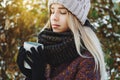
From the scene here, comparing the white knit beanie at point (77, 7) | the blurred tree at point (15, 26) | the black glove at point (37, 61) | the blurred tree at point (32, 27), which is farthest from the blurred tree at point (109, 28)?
the black glove at point (37, 61)

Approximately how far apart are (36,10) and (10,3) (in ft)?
0.84

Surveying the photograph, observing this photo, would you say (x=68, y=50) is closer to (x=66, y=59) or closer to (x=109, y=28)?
(x=66, y=59)

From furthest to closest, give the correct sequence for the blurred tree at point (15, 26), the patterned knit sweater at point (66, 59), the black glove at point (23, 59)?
the blurred tree at point (15, 26), the black glove at point (23, 59), the patterned knit sweater at point (66, 59)

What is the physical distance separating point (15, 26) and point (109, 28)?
2.93 ft

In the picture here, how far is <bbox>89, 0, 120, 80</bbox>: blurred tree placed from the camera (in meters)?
5.71

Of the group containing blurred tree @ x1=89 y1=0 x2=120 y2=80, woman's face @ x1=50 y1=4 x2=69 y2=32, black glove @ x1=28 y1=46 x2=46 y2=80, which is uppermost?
woman's face @ x1=50 y1=4 x2=69 y2=32

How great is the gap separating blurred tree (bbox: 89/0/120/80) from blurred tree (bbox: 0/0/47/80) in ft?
1.66

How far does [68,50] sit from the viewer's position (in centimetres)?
356

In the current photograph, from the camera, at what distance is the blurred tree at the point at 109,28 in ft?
18.7

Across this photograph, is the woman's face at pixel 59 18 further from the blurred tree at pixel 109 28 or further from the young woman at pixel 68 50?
the blurred tree at pixel 109 28

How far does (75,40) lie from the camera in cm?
351

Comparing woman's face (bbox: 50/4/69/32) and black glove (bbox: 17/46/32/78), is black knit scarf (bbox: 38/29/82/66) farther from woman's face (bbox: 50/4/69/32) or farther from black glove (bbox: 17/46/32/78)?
black glove (bbox: 17/46/32/78)

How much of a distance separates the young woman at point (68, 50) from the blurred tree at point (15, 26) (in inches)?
79.5

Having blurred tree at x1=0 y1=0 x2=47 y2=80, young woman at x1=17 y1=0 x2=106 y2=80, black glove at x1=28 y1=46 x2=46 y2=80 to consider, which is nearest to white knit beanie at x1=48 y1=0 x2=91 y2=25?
young woman at x1=17 y1=0 x2=106 y2=80
